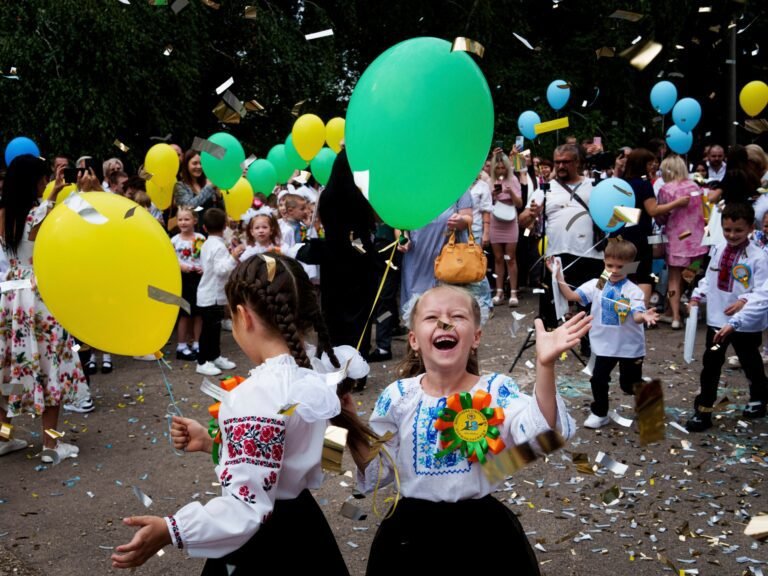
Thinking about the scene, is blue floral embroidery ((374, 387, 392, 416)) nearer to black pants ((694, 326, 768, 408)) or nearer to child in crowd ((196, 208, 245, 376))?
black pants ((694, 326, 768, 408))

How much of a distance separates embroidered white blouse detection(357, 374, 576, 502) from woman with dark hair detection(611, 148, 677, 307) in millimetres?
5440

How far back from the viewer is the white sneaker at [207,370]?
7.37 m

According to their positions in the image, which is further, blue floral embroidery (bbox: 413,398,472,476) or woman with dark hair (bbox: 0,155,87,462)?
woman with dark hair (bbox: 0,155,87,462)

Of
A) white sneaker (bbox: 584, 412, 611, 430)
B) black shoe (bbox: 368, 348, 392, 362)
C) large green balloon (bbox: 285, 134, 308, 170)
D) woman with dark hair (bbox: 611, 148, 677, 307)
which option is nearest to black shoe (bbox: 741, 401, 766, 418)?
white sneaker (bbox: 584, 412, 611, 430)

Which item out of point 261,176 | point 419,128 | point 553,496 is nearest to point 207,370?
point 261,176

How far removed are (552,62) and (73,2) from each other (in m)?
10.2

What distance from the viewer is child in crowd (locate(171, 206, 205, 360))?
25.3ft

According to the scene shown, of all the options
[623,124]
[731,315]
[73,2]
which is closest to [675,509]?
[731,315]

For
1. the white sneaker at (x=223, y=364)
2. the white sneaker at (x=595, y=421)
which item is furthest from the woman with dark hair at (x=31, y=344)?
the white sneaker at (x=595, y=421)

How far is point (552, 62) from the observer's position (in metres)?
17.6

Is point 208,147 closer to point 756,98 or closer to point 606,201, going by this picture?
point 606,201

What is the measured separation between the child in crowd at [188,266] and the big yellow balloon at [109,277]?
15.0 ft

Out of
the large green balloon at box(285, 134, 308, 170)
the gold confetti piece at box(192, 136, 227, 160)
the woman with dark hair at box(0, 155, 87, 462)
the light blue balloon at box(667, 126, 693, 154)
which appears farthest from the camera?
the light blue balloon at box(667, 126, 693, 154)

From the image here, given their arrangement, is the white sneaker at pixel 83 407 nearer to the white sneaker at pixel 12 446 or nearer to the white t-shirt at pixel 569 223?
the white sneaker at pixel 12 446
